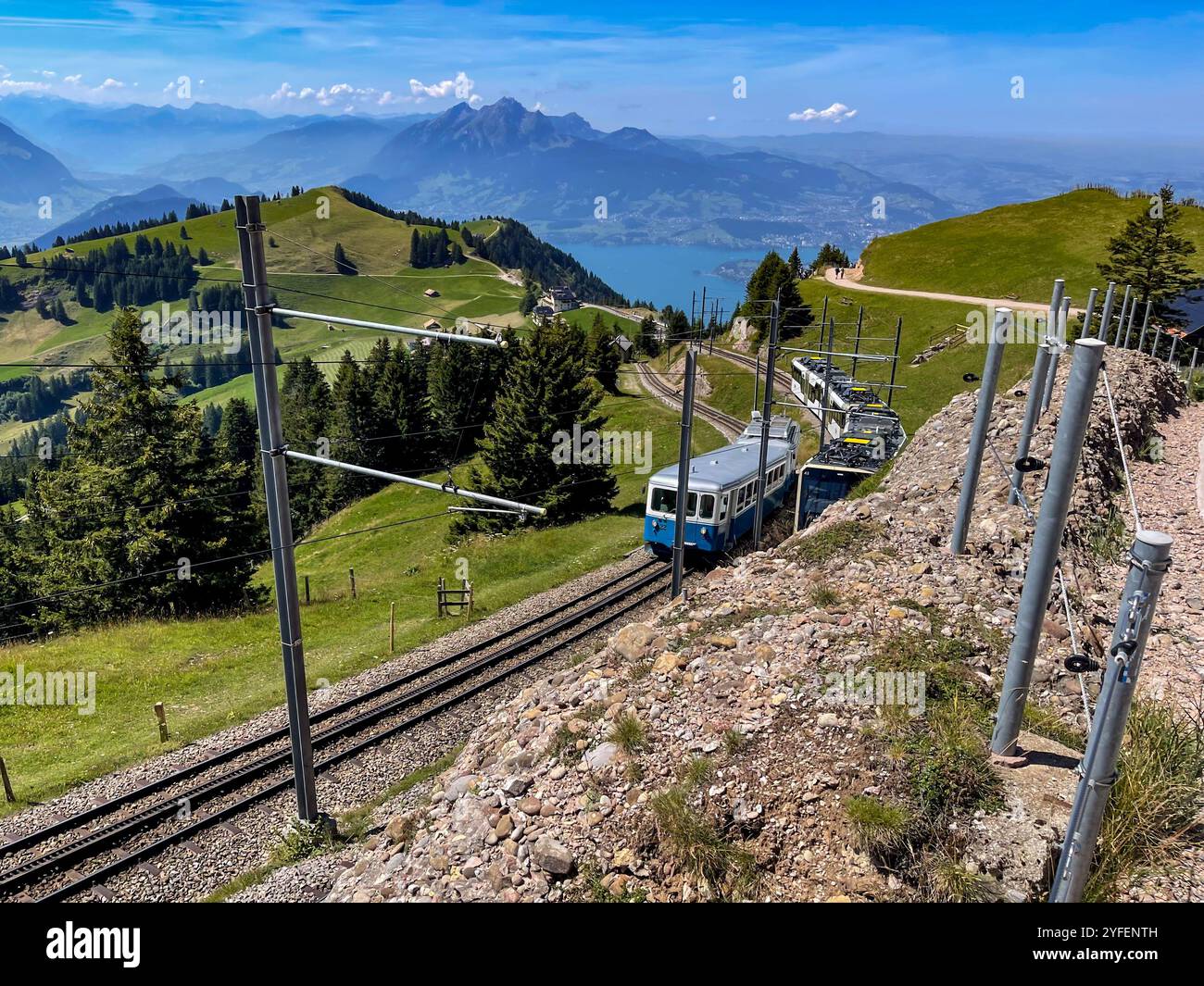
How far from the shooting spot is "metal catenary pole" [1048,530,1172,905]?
15.9 ft

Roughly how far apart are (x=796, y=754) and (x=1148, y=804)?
3264 mm

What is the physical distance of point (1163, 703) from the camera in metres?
8.82

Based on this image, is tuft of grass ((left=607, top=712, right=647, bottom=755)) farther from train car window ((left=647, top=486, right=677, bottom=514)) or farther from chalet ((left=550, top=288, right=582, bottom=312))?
chalet ((left=550, top=288, right=582, bottom=312))

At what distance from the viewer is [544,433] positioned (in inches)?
1453

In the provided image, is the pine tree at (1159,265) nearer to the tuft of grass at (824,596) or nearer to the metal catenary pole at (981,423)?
the metal catenary pole at (981,423)

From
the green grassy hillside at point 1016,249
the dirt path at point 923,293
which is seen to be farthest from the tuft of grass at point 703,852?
the green grassy hillside at point 1016,249

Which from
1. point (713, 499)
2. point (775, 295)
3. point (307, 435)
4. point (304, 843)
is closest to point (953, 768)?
point (304, 843)

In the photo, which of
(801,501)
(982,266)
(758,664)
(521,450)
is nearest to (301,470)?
(521,450)

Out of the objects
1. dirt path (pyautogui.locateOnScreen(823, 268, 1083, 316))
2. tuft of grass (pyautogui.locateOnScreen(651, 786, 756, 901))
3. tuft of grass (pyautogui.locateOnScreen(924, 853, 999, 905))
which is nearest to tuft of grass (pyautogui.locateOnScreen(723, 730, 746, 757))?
tuft of grass (pyautogui.locateOnScreen(651, 786, 756, 901))

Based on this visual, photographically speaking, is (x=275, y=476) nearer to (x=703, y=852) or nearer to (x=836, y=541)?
(x=703, y=852)

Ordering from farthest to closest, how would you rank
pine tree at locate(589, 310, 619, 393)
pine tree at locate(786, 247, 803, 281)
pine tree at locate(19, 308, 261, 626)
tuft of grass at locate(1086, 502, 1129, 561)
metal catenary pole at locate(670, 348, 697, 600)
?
pine tree at locate(786, 247, 803, 281)
pine tree at locate(589, 310, 619, 393)
pine tree at locate(19, 308, 261, 626)
metal catenary pole at locate(670, 348, 697, 600)
tuft of grass at locate(1086, 502, 1129, 561)

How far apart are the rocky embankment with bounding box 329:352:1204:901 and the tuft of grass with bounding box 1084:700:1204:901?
411mm

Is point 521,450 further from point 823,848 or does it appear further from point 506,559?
point 823,848

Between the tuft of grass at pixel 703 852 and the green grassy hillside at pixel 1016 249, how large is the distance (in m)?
70.1
